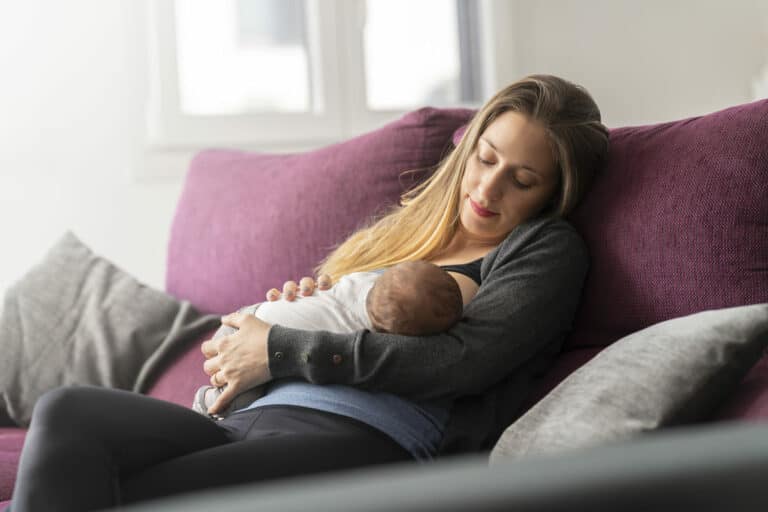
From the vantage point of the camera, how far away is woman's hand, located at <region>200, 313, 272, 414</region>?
1.39 meters

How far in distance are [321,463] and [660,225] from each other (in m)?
0.60

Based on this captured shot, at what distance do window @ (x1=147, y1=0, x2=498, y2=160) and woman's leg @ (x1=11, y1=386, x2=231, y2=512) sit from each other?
1.83 m

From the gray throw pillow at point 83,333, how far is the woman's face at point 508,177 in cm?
72

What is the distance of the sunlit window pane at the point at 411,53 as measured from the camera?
10.6ft

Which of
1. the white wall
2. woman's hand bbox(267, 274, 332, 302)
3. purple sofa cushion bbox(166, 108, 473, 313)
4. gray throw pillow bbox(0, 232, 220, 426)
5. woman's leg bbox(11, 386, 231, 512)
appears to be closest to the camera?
woman's leg bbox(11, 386, 231, 512)

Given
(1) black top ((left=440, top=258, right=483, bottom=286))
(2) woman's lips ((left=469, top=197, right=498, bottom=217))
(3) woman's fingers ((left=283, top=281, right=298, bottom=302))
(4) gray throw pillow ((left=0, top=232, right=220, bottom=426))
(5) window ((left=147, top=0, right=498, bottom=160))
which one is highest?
(5) window ((left=147, top=0, right=498, bottom=160))

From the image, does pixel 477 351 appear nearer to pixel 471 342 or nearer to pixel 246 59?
pixel 471 342

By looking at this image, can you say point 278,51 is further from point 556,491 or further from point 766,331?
point 556,491

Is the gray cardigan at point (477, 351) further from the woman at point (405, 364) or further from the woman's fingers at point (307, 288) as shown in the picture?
the woman's fingers at point (307, 288)

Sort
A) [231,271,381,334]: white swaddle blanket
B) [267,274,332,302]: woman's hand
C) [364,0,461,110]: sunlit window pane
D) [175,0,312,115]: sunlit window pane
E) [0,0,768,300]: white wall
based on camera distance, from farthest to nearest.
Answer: [364,0,461,110]: sunlit window pane → [175,0,312,115]: sunlit window pane → [0,0,768,300]: white wall → [267,274,332,302]: woman's hand → [231,271,381,334]: white swaddle blanket

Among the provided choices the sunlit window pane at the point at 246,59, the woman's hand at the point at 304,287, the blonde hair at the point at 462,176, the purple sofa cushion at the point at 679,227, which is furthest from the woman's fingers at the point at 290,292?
the sunlit window pane at the point at 246,59

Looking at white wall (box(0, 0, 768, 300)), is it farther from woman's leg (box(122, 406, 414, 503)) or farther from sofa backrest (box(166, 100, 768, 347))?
woman's leg (box(122, 406, 414, 503))

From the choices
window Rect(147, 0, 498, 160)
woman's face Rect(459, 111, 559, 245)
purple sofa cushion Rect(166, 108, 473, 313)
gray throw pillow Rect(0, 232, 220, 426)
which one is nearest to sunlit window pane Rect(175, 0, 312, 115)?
window Rect(147, 0, 498, 160)

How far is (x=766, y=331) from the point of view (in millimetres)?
1102
